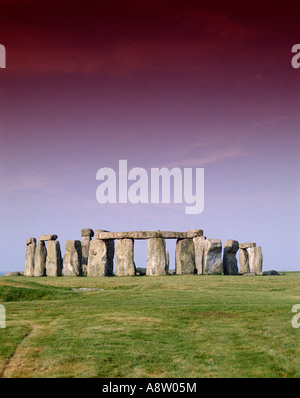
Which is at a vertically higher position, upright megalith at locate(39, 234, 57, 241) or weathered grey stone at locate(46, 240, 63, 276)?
upright megalith at locate(39, 234, 57, 241)

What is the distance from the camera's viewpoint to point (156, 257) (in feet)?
76.6

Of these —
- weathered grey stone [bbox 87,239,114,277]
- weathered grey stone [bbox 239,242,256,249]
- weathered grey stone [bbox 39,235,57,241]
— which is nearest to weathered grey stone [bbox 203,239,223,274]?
weathered grey stone [bbox 87,239,114,277]

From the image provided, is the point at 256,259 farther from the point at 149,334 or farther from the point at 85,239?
the point at 149,334

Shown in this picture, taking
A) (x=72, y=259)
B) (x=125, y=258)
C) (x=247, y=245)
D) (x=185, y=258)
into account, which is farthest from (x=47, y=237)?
(x=247, y=245)

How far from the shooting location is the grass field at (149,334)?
6832 mm

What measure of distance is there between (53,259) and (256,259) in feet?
41.6

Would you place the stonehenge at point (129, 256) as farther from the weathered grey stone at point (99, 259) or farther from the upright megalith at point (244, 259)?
the upright megalith at point (244, 259)

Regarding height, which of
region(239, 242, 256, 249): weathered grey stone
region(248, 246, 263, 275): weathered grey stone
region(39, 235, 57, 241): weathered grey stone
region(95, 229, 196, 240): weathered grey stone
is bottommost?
region(248, 246, 263, 275): weathered grey stone

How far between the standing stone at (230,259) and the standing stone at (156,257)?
410cm

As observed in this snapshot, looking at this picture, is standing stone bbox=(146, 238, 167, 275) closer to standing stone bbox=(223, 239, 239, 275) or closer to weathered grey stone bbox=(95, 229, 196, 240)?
weathered grey stone bbox=(95, 229, 196, 240)

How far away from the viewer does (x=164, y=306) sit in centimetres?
1207

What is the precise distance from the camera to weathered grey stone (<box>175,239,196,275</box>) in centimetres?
2338

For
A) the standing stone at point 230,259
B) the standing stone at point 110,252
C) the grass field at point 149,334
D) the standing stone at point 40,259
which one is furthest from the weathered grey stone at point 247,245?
the grass field at point 149,334

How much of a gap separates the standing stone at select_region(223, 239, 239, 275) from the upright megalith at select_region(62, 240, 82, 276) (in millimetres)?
8517
